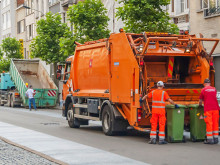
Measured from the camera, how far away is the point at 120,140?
14.2m

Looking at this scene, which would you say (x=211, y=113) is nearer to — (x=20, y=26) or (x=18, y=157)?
(x=18, y=157)

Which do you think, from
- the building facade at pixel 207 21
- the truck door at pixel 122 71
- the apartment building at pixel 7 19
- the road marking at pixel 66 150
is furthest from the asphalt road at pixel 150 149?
the apartment building at pixel 7 19

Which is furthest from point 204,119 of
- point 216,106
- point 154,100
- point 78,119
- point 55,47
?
point 55,47

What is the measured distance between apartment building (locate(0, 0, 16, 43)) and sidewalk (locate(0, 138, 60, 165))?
5382cm

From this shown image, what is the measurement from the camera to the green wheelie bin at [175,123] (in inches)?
521

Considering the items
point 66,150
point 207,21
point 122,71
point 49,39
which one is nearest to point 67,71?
point 122,71

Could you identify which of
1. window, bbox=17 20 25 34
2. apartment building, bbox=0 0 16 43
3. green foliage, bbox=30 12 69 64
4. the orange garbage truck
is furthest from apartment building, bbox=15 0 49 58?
the orange garbage truck

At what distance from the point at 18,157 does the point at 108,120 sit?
17.5 ft

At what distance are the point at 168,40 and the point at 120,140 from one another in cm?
302

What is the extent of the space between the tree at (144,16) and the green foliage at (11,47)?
31422 mm

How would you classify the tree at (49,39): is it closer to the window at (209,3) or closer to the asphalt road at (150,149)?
the window at (209,3)

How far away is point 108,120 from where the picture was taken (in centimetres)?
1543

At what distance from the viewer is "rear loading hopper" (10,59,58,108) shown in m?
34.7

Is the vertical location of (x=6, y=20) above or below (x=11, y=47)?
above
